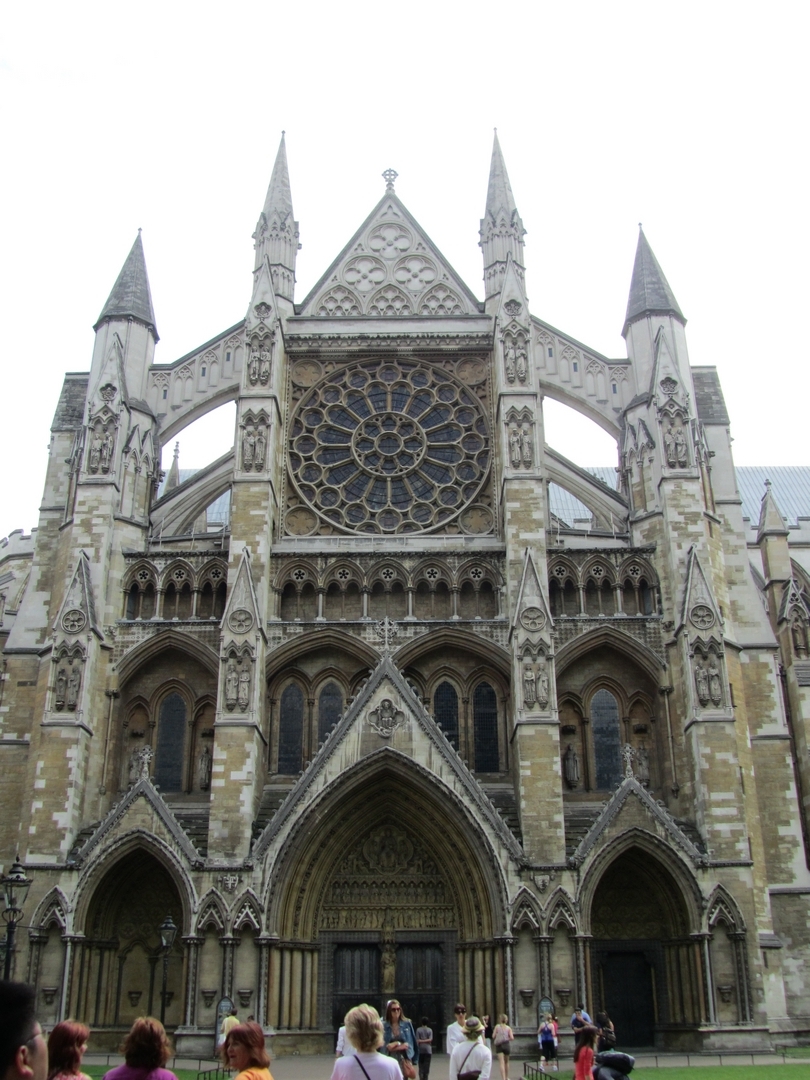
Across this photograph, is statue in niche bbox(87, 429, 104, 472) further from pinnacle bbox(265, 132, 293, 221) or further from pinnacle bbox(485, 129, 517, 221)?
pinnacle bbox(485, 129, 517, 221)

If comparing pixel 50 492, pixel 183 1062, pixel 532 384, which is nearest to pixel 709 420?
pixel 532 384

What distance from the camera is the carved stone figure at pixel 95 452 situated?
29406 millimetres

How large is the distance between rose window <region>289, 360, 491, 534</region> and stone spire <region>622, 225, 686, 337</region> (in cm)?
556

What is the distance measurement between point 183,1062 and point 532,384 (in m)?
19.1

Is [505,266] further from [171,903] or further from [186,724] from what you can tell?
[171,903]

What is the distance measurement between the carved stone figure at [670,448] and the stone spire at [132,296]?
15644mm

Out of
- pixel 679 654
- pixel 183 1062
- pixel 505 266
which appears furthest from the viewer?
pixel 505 266

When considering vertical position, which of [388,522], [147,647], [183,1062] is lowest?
[183,1062]

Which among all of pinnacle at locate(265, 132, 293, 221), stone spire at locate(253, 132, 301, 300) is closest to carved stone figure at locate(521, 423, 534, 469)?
stone spire at locate(253, 132, 301, 300)

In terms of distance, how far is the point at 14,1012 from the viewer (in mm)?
3645

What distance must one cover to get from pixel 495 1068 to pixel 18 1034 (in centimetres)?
1967

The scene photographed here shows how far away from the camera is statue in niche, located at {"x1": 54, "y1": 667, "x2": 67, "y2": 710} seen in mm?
26406

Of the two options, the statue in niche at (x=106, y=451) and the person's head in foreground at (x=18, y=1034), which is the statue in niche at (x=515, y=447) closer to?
the statue in niche at (x=106, y=451)

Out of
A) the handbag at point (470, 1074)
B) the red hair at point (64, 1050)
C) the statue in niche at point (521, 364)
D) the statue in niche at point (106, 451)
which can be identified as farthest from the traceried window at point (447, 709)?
the red hair at point (64, 1050)
